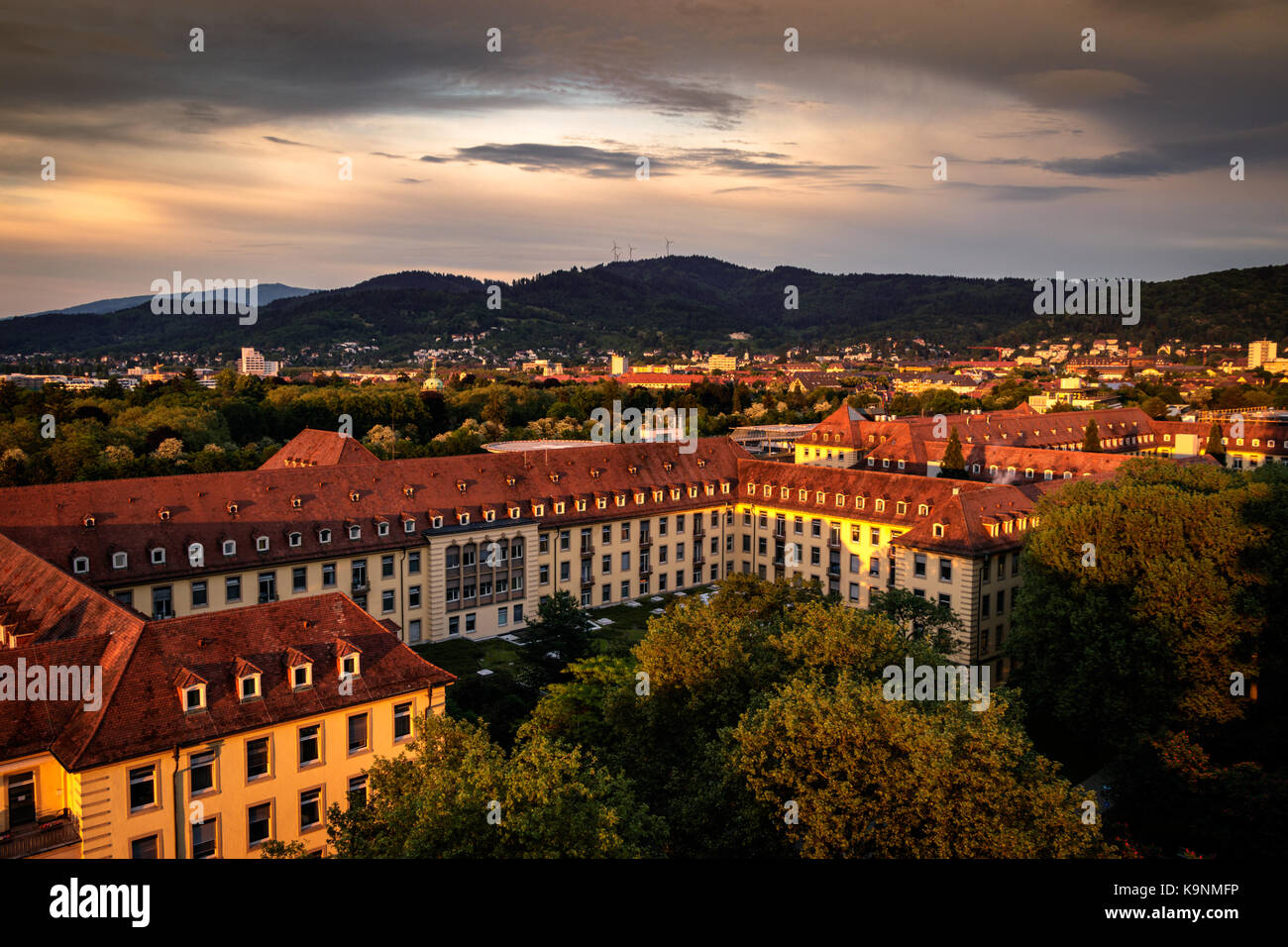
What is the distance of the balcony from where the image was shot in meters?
28.3

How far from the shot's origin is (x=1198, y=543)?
45812 millimetres

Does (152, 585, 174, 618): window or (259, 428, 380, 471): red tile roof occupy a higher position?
(259, 428, 380, 471): red tile roof

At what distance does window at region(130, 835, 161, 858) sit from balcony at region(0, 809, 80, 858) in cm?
168

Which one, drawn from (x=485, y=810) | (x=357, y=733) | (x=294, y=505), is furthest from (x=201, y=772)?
(x=294, y=505)

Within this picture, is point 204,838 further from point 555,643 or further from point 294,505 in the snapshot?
point 294,505

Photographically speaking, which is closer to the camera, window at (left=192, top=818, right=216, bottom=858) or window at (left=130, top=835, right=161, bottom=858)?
window at (left=130, top=835, right=161, bottom=858)

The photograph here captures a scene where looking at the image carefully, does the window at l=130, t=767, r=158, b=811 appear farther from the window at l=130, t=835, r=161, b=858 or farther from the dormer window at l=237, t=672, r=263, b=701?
the dormer window at l=237, t=672, r=263, b=701

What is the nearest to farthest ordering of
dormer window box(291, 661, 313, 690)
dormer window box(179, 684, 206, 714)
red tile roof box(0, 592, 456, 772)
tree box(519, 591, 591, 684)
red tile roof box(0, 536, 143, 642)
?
red tile roof box(0, 592, 456, 772) < dormer window box(179, 684, 206, 714) < dormer window box(291, 661, 313, 690) < red tile roof box(0, 536, 143, 642) < tree box(519, 591, 591, 684)

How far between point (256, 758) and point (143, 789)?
367 cm

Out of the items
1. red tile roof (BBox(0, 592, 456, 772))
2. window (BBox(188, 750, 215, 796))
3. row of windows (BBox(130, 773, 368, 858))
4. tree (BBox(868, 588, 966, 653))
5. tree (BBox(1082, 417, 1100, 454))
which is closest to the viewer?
red tile roof (BBox(0, 592, 456, 772))

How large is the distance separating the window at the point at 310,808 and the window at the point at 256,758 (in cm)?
197

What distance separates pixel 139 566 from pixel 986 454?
79.6 meters

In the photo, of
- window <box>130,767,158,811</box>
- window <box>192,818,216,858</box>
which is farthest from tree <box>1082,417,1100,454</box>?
window <box>130,767,158,811</box>
